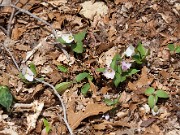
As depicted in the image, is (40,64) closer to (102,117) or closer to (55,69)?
(55,69)

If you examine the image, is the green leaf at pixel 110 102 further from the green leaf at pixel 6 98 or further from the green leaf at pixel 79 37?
the green leaf at pixel 6 98

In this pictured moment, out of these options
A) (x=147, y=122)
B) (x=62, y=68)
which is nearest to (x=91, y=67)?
(x=62, y=68)

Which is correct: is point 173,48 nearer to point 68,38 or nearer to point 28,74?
point 68,38

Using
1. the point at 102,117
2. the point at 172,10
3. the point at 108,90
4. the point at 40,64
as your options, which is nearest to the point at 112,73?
the point at 108,90

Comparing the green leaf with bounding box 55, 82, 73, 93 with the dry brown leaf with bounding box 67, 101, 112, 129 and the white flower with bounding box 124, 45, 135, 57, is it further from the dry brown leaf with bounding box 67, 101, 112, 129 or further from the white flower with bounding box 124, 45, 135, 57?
the white flower with bounding box 124, 45, 135, 57

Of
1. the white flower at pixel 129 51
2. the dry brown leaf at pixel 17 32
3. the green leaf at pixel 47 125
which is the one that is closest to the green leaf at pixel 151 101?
the white flower at pixel 129 51
